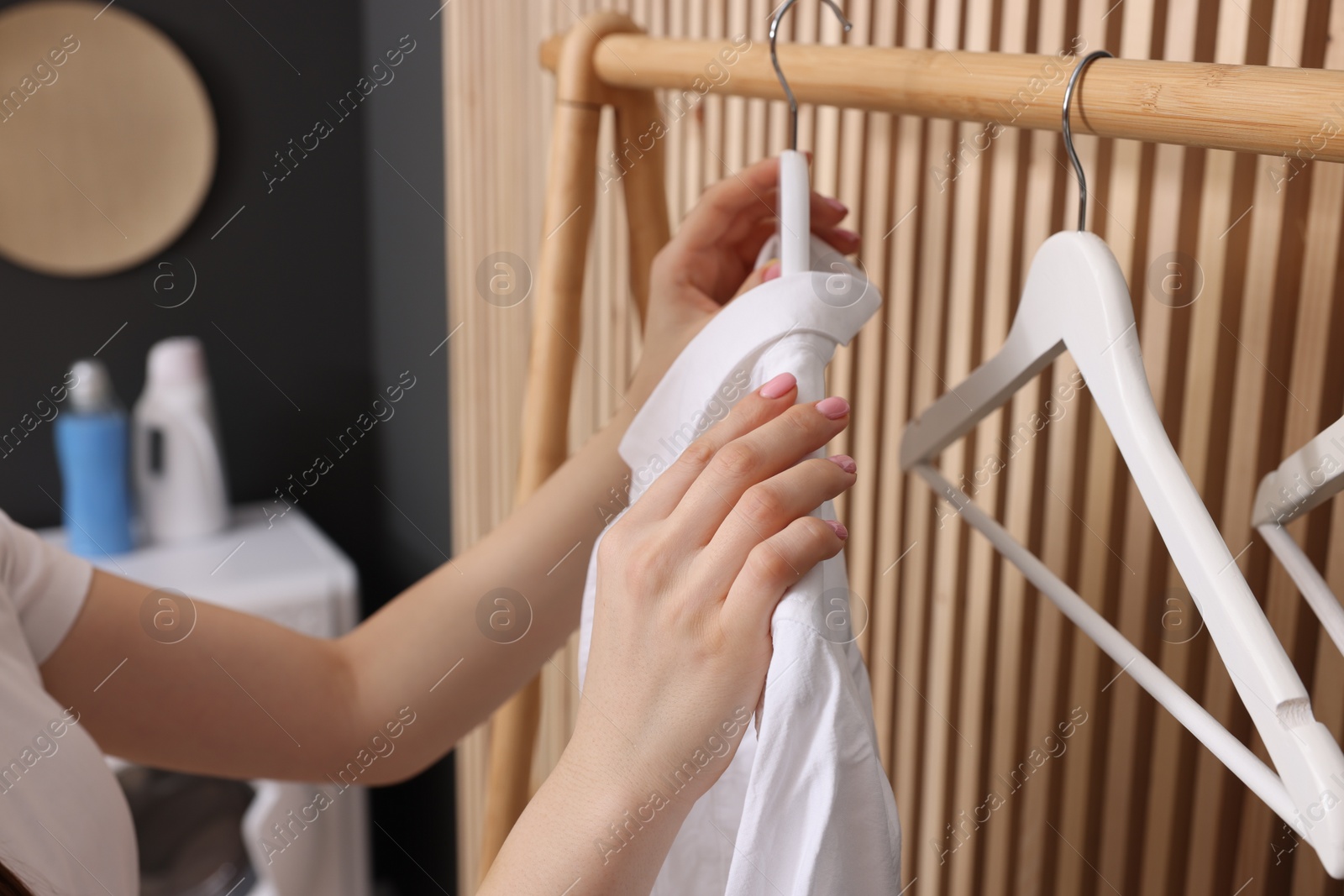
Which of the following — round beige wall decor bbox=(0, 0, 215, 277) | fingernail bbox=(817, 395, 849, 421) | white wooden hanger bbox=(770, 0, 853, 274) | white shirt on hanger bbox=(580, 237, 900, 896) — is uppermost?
round beige wall decor bbox=(0, 0, 215, 277)

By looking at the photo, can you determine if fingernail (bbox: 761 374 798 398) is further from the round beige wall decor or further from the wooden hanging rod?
the round beige wall decor

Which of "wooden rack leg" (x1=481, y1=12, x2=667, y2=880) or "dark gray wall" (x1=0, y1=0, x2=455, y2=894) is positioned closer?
"wooden rack leg" (x1=481, y1=12, x2=667, y2=880)

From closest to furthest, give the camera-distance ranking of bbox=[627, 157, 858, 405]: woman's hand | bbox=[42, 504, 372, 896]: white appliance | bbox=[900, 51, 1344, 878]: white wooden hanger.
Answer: bbox=[900, 51, 1344, 878]: white wooden hanger < bbox=[627, 157, 858, 405]: woman's hand < bbox=[42, 504, 372, 896]: white appliance

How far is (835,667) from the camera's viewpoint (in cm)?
42

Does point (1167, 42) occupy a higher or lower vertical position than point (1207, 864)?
higher

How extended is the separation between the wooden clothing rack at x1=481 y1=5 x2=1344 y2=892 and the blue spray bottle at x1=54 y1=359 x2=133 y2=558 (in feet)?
3.55

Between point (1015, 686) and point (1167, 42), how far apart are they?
0.40m

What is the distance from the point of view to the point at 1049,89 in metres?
0.43

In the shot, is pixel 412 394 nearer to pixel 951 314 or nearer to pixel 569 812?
pixel 951 314

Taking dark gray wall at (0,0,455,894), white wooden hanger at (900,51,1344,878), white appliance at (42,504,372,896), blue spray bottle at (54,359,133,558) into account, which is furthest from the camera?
dark gray wall at (0,0,455,894)

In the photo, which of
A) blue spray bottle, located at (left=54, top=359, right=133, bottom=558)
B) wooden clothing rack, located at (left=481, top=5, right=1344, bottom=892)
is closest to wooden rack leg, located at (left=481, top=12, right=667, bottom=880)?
wooden clothing rack, located at (left=481, top=5, right=1344, bottom=892)

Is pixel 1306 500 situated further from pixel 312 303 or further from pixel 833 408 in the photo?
pixel 312 303

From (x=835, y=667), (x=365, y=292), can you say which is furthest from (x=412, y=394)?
(x=835, y=667)

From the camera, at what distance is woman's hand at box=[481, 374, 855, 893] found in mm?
425
